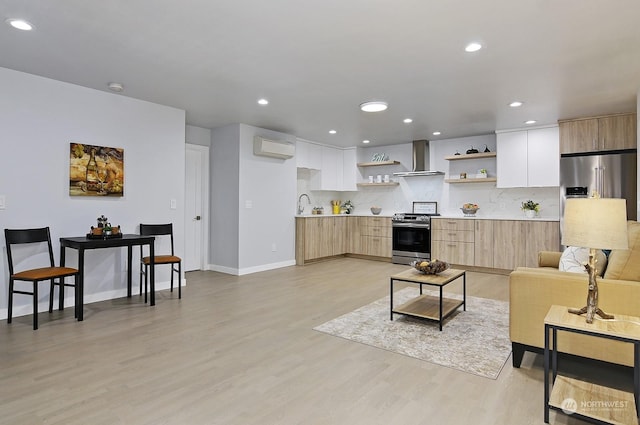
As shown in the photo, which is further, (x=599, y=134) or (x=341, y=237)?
(x=341, y=237)

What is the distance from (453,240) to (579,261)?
3718 millimetres

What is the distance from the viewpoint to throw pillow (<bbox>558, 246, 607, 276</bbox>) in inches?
97.1

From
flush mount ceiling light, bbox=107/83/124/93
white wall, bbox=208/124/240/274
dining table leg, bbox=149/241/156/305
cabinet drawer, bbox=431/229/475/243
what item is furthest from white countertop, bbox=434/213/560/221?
flush mount ceiling light, bbox=107/83/124/93

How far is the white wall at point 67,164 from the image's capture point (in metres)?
3.66


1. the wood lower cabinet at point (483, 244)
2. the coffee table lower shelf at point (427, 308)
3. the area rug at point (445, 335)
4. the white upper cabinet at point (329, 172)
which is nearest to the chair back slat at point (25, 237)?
the area rug at point (445, 335)

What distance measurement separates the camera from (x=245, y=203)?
5977 mm

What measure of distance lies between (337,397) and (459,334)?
→ 1527mm

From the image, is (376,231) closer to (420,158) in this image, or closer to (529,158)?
(420,158)

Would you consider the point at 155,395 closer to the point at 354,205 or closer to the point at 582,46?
the point at 582,46

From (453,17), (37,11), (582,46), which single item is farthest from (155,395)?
(582,46)

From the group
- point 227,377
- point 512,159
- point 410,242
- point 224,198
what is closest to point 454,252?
point 410,242

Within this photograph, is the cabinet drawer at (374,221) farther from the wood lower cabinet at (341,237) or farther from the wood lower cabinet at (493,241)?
the wood lower cabinet at (493,241)

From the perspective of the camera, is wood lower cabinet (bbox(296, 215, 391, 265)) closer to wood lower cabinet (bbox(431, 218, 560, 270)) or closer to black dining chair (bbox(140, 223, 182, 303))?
wood lower cabinet (bbox(431, 218, 560, 270))

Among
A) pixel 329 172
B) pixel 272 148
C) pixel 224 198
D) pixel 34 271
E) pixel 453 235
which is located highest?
pixel 272 148
